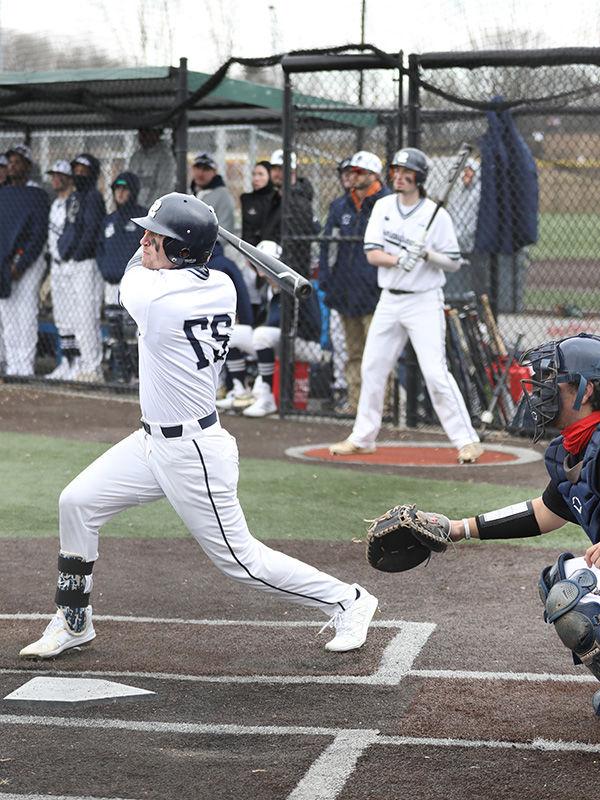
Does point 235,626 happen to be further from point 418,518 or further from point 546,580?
point 546,580

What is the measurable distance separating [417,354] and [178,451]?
4.80 metres

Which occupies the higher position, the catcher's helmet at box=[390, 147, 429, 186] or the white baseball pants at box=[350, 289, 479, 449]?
the catcher's helmet at box=[390, 147, 429, 186]

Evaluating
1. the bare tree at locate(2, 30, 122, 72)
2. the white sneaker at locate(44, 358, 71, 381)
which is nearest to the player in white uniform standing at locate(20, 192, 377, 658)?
the white sneaker at locate(44, 358, 71, 381)

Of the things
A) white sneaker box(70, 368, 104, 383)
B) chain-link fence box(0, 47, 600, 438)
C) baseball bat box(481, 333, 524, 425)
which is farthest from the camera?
white sneaker box(70, 368, 104, 383)

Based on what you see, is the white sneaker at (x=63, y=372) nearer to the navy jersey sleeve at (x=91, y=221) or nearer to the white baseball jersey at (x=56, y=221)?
the white baseball jersey at (x=56, y=221)

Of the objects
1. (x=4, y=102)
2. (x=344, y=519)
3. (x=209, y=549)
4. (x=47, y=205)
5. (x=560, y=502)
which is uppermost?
(x=4, y=102)

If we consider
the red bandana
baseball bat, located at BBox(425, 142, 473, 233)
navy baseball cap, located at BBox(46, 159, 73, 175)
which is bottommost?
the red bandana

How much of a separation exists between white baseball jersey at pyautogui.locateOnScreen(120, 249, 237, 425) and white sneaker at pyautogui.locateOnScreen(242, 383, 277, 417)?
6.87 m

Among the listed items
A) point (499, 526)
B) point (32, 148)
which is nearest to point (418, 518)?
point (499, 526)

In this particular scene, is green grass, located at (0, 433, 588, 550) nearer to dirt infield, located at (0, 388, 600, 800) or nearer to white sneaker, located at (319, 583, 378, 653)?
dirt infield, located at (0, 388, 600, 800)

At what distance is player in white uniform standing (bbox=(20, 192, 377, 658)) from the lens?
5035mm

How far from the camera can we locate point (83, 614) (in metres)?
5.29

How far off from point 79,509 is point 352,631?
1198 millimetres

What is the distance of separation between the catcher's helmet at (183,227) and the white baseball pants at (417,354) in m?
4.62
